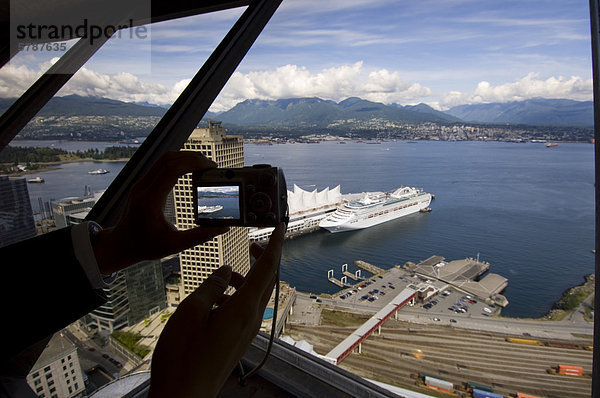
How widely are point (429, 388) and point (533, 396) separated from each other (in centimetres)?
81

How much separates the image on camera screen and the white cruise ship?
289 inches

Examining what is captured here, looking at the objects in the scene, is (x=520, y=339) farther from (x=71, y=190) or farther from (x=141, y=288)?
(x=71, y=190)

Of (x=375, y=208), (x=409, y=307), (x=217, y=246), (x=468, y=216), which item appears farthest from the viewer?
(x=375, y=208)

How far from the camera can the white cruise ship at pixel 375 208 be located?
7867mm

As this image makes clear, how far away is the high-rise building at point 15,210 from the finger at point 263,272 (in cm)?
107

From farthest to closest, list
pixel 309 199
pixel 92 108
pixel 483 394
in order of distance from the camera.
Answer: pixel 309 199 → pixel 483 394 → pixel 92 108

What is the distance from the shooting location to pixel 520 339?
2975mm

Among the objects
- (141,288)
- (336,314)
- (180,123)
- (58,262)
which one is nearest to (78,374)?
(141,288)

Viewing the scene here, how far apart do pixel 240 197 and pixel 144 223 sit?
0.46 ft

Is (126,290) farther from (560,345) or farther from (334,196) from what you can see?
(334,196)

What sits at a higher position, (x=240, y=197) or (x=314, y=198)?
(x=240, y=197)

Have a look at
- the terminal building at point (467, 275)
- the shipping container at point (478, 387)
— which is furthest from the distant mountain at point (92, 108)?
the terminal building at point (467, 275)

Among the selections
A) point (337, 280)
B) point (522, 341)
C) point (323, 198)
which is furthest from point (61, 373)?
point (323, 198)

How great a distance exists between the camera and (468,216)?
25.1ft
